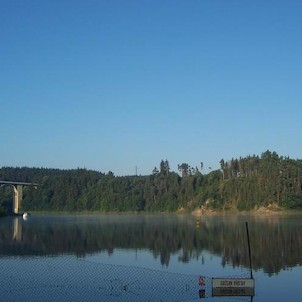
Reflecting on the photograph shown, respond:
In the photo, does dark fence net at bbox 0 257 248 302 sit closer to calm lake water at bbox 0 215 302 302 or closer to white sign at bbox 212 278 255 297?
calm lake water at bbox 0 215 302 302

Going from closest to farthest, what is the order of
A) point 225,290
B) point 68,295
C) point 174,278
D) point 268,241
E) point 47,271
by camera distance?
1. point 225,290
2. point 68,295
3. point 174,278
4. point 47,271
5. point 268,241

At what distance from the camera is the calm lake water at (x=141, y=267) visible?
36.9 m

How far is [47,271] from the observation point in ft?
157

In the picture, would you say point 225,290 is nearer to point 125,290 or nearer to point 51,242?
point 125,290

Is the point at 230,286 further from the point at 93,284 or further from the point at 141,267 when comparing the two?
the point at 141,267

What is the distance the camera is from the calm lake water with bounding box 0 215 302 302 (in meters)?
36.9

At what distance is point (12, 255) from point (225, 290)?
3728cm

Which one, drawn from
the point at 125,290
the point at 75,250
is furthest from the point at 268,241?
the point at 125,290

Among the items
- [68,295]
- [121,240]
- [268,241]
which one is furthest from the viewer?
[121,240]

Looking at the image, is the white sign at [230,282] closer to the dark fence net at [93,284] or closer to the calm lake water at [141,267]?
the calm lake water at [141,267]

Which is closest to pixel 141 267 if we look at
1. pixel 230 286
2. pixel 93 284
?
pixel 93 284

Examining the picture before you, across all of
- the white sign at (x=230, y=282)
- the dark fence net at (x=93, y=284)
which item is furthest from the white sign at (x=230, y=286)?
the dark fence net at (x=93, y=284)

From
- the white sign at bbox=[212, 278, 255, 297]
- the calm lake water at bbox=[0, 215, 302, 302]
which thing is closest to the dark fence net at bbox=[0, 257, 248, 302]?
the calm lake water at bbox=[0, 215, 302, 302]

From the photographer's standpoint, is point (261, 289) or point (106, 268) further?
point (106, 268)
